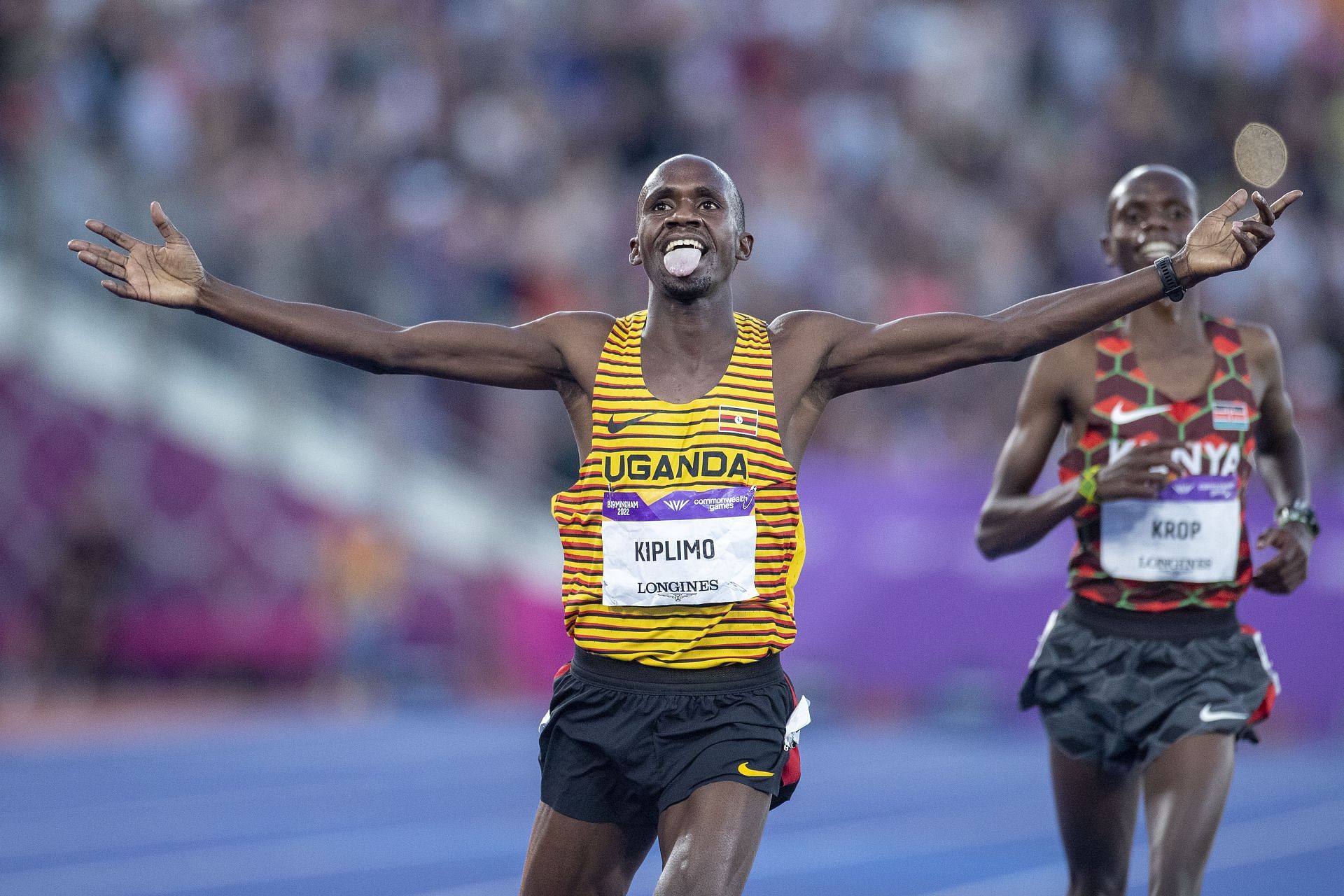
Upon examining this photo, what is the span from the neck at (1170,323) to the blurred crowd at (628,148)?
26.0 ft

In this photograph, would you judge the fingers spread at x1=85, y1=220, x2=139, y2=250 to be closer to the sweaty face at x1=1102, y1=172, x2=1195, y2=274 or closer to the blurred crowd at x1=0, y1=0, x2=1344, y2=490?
the sweaty face at x1=1102, y1=172, x2=1195, y2=274

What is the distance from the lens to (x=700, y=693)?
4434mm

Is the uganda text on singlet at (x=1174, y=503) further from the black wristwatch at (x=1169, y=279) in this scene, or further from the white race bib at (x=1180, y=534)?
the black wristwatch at (x=1169, y=279)

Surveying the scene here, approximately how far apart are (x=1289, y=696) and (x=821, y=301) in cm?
525

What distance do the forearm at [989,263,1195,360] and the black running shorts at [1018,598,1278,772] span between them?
1195mm

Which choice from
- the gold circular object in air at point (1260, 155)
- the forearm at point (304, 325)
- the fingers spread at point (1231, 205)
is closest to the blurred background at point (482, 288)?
A: the gold circular object in air at point (1260, 155)

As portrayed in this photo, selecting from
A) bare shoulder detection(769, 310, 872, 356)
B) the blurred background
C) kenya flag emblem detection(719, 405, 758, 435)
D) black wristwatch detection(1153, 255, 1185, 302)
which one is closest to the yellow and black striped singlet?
kenya flag emblem detection(719, 405, 758, 435)

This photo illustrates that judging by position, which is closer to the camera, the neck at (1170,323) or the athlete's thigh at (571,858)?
the athlete's thigh at (571,858)

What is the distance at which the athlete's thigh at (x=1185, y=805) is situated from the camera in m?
4.87

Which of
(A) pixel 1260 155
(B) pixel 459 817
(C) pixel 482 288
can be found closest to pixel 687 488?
(B) pixel 459 817

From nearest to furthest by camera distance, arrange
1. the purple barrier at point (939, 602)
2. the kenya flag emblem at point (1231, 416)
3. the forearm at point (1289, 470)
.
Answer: the kenya flag emblem at point (1231, 416)
the forearm at point (1289, 470)
the purple barrier at point (939, 602)

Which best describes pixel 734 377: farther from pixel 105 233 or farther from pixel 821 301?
pixel 821 301

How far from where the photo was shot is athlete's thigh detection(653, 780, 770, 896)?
414cm

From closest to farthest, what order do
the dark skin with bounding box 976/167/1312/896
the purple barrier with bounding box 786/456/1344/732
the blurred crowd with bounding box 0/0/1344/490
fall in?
1. the dark skin with bounding box 976/167/1312/896
2. the purple barrier with bounding box 786/456/1344/732
3. the blurred crowd with bounding box 0/0/1344/490
